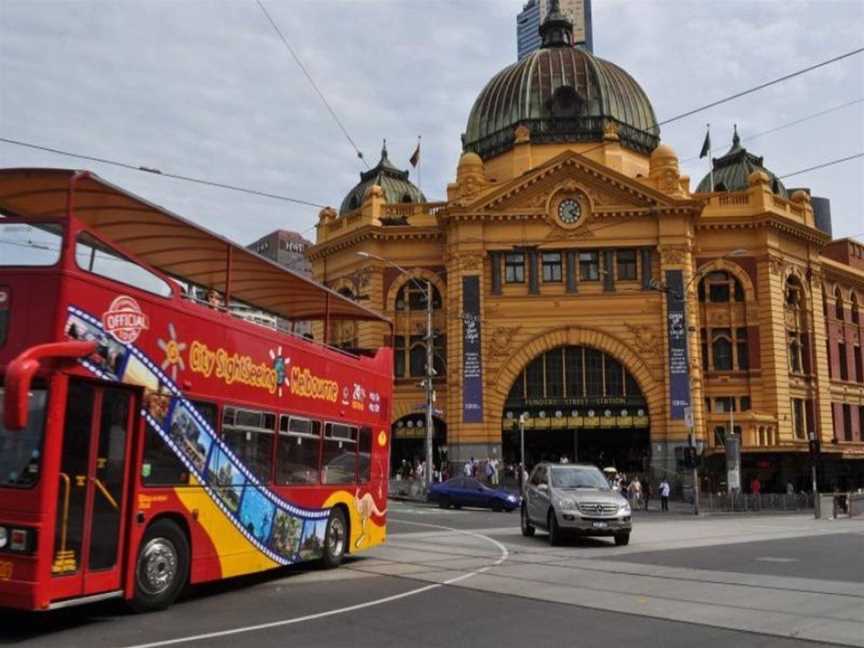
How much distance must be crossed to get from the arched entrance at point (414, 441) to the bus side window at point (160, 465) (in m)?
38.4

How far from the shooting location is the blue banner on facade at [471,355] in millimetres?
46125

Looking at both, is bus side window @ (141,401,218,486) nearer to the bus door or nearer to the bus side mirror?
the bus door

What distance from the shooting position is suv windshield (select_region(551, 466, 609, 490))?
18.7 metres

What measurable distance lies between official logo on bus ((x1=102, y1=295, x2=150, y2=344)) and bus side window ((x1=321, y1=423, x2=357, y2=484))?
4769mm

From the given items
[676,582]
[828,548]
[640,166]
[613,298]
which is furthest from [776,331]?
[676,582]

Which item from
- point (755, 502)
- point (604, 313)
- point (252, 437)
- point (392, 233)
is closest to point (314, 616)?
point (252, 437)

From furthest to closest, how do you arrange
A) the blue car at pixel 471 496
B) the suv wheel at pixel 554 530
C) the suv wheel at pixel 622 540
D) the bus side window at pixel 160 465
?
the blue car at pixel 471 496, the suv wheel at pixel 622 540, the suv wheel at pixel 554 530, the bus side window at pixel 160 465

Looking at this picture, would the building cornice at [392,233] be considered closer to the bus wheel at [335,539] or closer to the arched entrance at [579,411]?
the arched entrance at [579,411]

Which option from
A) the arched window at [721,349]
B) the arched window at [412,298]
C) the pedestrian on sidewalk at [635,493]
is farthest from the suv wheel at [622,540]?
the arched window at [412,298]

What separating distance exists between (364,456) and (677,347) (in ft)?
109

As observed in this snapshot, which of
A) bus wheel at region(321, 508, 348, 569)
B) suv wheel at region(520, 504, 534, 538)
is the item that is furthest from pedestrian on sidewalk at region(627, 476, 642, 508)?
bus wheel at region(321, 508, 348, 569)

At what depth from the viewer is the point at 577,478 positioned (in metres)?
19.0

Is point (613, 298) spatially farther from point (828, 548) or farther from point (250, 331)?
point (250, 331)

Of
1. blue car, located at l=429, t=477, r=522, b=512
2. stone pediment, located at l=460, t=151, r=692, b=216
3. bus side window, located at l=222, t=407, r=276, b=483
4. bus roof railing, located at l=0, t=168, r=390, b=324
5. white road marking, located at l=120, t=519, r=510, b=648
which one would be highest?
stone pediment, located at l=460, t=151, r=692, b=216
